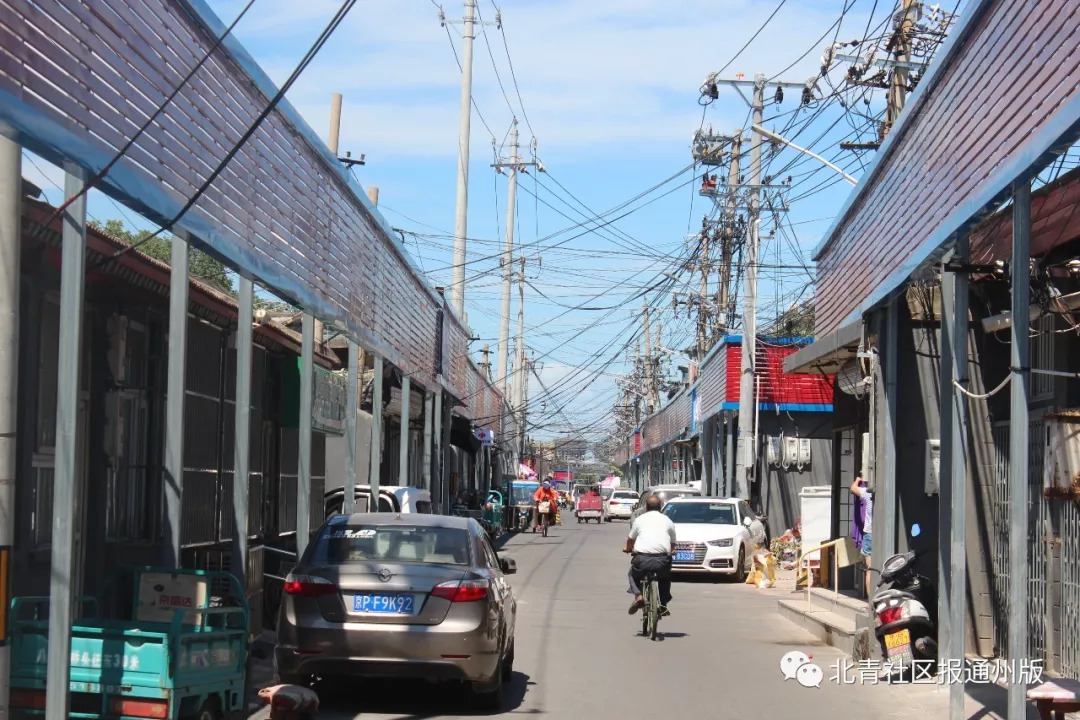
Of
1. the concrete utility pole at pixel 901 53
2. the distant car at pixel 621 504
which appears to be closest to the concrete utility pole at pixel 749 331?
the concrete utility pole at pixel 901 53

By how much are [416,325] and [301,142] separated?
12.1m

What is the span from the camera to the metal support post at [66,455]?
6863mm

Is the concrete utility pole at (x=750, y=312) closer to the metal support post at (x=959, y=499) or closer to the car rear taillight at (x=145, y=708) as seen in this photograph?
the metal support post at (x=959, y=499)

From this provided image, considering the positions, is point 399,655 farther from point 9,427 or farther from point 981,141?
point 981,141

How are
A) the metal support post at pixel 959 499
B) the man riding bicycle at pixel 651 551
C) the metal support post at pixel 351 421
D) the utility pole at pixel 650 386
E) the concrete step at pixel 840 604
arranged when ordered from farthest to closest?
the utility pole at pixel 650 386, the metal support post at pixel 351 421, the man riding bicycle at pixel 651 551, the concrete step at pixel 840 604, the metal support post at pixel 959 499

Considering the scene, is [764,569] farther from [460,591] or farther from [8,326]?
[8,326]

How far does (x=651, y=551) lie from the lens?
49.6 ft

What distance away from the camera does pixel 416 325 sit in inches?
990

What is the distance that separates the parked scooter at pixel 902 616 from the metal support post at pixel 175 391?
624 centimetres

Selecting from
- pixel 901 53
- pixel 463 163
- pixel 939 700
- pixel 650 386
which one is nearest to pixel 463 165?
pixel 463 163

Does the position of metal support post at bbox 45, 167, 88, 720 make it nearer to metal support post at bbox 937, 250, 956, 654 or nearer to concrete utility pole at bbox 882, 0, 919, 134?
metal support post at bbox 937, 250, 956, 654

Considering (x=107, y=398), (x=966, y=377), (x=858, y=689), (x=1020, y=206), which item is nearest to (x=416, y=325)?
(x=107, y=398)

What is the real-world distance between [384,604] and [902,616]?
15.7 ft

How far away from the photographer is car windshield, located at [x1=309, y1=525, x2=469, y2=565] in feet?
33.5
